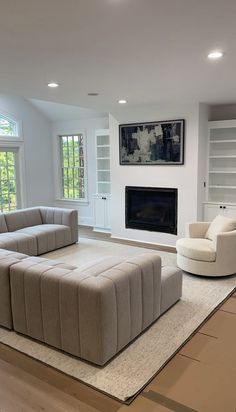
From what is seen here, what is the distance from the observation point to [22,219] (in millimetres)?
5918

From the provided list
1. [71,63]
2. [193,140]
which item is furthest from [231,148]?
[71,63]

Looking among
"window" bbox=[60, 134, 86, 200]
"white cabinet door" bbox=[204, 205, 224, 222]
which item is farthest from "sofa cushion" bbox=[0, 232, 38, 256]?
"white cabinet door" bbox=[204, 205, 224, 222]

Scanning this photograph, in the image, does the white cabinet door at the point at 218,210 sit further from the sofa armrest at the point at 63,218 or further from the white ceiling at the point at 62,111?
the white ceiling at the point at 62,111

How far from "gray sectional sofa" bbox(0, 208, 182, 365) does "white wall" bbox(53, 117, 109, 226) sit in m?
4.48

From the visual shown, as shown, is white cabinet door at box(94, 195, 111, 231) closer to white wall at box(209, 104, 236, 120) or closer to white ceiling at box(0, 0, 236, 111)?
white wall at box(209, 104, 236, 120)

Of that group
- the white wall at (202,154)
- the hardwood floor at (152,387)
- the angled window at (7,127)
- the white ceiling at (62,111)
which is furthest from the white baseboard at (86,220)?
the hardwood floor at (152,387)

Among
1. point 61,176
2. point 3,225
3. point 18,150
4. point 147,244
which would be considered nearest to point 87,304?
point 3,225

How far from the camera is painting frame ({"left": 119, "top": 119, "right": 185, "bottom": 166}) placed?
5.55 metres

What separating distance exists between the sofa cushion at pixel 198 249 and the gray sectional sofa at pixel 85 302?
3.41 ft

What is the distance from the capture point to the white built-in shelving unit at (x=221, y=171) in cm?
557

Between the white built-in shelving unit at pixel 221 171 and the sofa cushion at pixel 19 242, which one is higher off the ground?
the white built-in shelving unit at pixel 221 171

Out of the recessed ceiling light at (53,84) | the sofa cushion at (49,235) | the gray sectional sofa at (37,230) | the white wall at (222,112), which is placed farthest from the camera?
the white wall at (222,112)

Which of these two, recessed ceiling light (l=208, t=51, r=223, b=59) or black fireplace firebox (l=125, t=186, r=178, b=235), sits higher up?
recessed ceiling light (l=208, t=51, r=223, b=59)

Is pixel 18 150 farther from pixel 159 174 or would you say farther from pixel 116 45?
pixel 116 45
